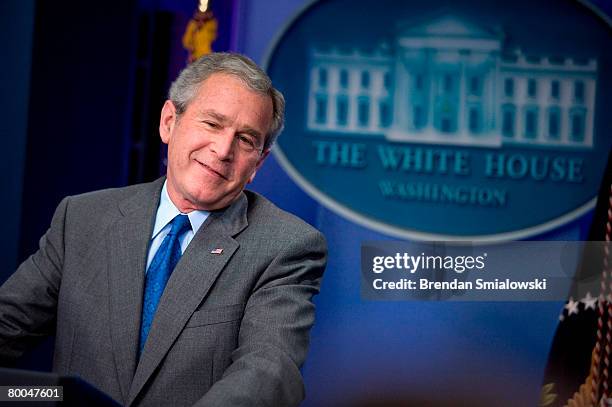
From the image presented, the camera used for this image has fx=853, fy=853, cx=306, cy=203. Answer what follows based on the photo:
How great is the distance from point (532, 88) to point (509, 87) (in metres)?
0.08

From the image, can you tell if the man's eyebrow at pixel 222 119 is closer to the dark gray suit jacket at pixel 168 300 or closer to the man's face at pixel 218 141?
the man's face at pixel 218 141

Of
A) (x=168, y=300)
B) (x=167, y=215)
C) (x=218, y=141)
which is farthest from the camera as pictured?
(x=167, y=215)

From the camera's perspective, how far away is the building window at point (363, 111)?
307 centimetres

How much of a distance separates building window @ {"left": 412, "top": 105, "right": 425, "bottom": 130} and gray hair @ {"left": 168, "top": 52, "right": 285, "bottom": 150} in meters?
1.12

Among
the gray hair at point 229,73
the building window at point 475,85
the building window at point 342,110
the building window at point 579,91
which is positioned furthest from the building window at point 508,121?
the gray hair at point 229,73

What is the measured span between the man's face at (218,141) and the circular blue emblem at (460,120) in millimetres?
1113

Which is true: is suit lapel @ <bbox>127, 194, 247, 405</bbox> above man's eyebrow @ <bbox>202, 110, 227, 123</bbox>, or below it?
below

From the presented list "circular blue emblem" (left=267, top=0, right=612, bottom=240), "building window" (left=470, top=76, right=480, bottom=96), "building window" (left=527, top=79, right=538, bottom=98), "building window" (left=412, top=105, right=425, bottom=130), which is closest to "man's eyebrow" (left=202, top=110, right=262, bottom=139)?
"circular blue emblem" (left=267, top=0, right=612, bottom=240)

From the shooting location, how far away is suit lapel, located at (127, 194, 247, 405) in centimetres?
173

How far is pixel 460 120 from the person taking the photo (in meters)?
3.05

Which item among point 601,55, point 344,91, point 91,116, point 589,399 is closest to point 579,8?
point 601,55

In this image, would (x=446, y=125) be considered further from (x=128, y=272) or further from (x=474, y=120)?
(x=128, y=272)

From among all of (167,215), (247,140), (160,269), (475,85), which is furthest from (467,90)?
(160,269)

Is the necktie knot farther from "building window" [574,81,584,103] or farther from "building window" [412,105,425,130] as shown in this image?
"building window" [574,81,584,103]
